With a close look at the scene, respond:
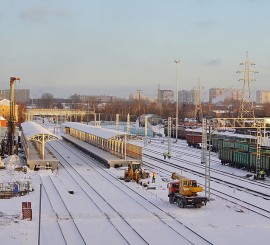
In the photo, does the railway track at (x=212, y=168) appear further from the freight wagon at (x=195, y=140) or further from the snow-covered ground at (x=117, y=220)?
the freight wagon at (x=195, y=140)

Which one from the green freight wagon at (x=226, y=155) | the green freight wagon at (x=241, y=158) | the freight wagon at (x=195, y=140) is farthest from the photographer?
the freight wagon at (x=195, y=140)

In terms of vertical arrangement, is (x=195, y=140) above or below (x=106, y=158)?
above

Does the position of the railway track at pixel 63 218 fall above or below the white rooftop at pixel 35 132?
below

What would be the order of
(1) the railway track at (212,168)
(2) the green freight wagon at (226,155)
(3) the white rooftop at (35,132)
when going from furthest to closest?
(2) the green freight wagon at (226,155), (3) the white rooftop at (35,132), (1) the railway track at (212,168)

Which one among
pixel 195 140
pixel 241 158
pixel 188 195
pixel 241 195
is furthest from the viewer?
pixel 195 140

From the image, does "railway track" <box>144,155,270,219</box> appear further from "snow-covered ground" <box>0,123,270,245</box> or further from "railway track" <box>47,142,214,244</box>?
"railway track" <box>47,142,214,244</box>

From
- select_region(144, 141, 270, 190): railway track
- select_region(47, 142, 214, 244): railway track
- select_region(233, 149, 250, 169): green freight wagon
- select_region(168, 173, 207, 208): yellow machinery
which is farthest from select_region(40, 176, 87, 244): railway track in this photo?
select_region(233, 149, 250, 169): green freight wagon

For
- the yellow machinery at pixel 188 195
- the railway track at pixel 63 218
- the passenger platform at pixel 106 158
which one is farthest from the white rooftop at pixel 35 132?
the yellow machinery at pixel 188 195

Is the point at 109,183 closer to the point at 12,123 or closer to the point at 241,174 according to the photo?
the point at 241,174

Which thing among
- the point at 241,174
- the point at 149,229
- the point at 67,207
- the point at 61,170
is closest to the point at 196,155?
the point at 241,174

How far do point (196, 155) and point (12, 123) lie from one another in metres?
22.3

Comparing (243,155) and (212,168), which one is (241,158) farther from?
(212,168)

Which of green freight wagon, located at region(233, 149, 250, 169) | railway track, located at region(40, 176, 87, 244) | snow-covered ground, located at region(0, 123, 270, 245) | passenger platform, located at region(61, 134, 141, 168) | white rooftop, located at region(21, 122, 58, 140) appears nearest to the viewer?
railway track, located at region(40, 176, 87, 244)

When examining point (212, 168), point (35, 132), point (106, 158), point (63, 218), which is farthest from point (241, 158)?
point (63, 218)
